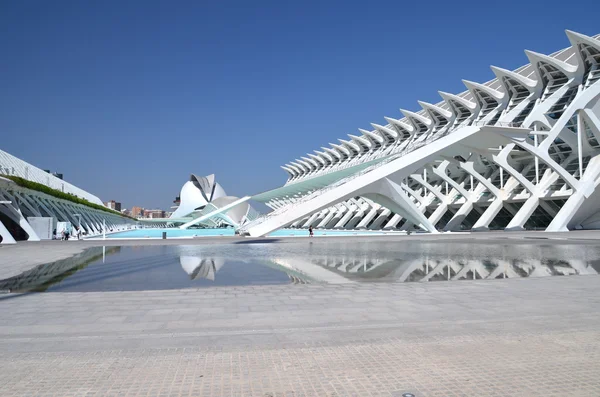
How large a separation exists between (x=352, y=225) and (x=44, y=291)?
42.7 metres

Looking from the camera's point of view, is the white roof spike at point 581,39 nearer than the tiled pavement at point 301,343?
No

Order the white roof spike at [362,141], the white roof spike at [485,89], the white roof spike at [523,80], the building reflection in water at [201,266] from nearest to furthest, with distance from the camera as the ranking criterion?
1. the building reflection in water at [201,266]
2. the white roof spike at [523,80]
3. the white roof spike at [485,89]
4. the white roof spike at [362,141]

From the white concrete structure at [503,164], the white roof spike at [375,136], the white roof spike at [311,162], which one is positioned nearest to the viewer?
the white concrete structure at [503,164]

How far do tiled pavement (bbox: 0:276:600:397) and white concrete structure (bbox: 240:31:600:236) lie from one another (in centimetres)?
1618

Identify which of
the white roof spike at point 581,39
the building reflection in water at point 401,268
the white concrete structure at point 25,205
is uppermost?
the white roof spike at point 581,39

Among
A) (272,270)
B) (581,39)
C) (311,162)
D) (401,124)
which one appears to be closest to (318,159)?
(311,162)

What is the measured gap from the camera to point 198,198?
230 ft

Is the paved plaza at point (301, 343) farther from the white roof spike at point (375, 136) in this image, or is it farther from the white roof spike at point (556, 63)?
the white roof spike at point (375, 136)

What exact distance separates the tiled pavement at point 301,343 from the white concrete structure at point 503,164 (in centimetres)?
1618

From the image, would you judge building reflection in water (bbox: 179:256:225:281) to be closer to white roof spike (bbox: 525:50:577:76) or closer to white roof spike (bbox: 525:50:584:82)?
white roof spike (bbox: 525:50:577:76)

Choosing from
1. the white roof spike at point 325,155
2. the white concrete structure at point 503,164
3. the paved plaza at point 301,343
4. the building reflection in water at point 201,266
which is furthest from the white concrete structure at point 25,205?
the white roof spike at point 325,155

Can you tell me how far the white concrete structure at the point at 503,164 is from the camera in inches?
1007

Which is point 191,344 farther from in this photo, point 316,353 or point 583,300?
point 583,300

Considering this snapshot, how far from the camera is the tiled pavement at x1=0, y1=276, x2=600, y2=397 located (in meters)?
3.07
